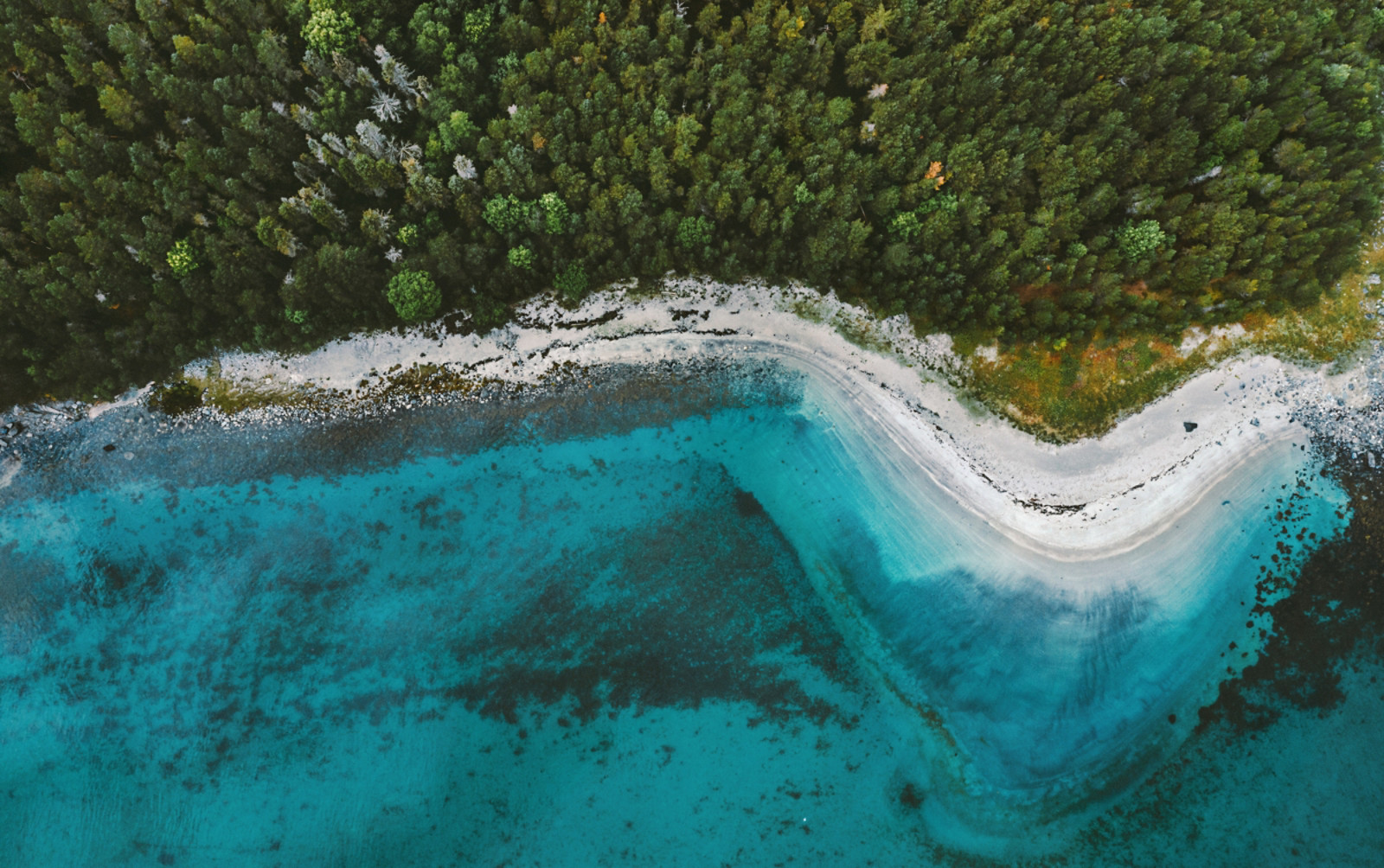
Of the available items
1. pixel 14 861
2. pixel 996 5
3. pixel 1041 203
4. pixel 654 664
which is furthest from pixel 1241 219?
pixel 14 861

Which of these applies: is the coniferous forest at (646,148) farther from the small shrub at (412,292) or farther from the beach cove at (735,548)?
the beach cove at (735,548)

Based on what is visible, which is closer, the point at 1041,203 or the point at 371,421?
the point at 1041,203

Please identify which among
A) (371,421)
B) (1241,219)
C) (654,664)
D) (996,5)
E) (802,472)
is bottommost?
(654,664)

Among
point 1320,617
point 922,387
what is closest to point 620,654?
point 922,387

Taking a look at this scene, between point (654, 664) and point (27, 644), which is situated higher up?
point (27, 644)

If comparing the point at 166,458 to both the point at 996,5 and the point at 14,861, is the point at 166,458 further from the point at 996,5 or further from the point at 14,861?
the point at 996,5

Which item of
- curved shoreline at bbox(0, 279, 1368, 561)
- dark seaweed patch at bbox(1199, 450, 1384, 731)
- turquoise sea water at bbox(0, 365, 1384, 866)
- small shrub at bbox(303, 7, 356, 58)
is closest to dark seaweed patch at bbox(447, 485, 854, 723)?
turquoise sea water at bbox(0, 365, 1384, 866)

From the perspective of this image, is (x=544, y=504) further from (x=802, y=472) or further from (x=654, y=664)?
(x=802, y=472)
